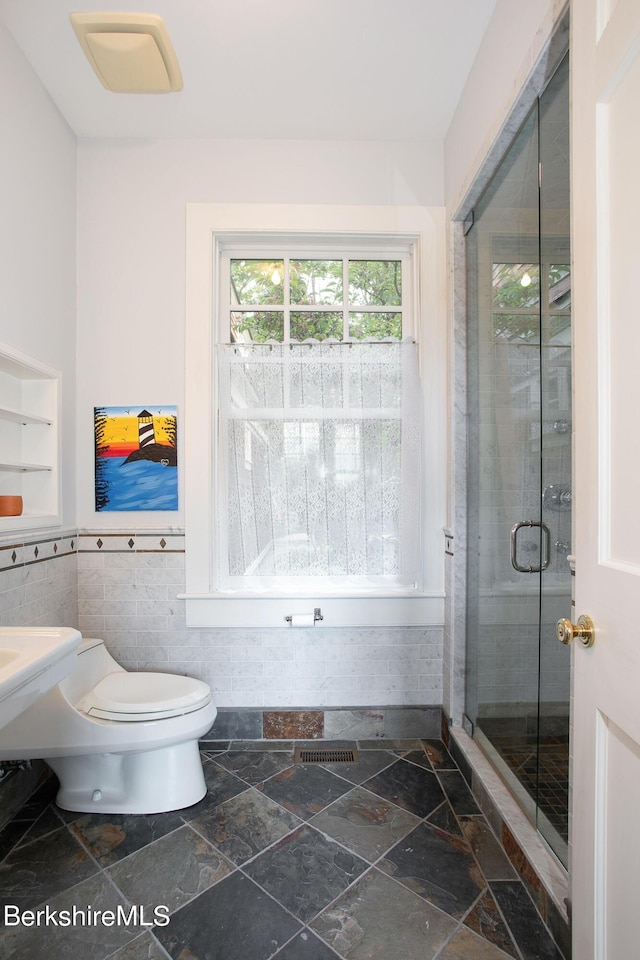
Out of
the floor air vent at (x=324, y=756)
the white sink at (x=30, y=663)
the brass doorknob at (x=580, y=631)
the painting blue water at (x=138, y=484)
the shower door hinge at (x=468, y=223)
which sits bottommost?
the floor air vent at (x=324, y=756)

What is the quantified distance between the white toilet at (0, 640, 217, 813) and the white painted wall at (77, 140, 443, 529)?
2.52ft

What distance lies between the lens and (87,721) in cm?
166

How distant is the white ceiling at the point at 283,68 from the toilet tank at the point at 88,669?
7.31 feet

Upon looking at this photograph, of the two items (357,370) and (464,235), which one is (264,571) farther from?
(464,235)

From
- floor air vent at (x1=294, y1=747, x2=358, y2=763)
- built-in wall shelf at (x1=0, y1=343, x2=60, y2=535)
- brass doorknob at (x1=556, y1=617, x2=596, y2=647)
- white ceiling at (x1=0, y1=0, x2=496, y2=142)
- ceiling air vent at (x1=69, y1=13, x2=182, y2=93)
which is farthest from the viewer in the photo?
floor air vent at (x1=294, y1=747, x2=358, y2=763)

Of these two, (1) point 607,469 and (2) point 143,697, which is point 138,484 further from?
(1) point 607,469

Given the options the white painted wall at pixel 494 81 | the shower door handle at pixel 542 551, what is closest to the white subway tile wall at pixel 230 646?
the shower door handle at pixel 542 551

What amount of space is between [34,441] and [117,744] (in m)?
1.21

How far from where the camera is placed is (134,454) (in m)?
2.18

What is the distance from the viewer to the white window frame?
85.8 inches

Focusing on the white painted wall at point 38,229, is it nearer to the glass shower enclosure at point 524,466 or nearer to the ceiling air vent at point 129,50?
the ceiling air vent at point 129,50

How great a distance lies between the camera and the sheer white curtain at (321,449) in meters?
2.20

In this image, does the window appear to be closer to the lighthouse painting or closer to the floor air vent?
the lighthouse painting

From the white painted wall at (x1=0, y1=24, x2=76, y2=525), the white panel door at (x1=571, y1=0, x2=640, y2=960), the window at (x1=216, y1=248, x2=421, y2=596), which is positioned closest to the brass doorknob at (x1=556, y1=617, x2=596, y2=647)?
the white panel door at (x1=571, y1=0, x2=640, y2=960)
